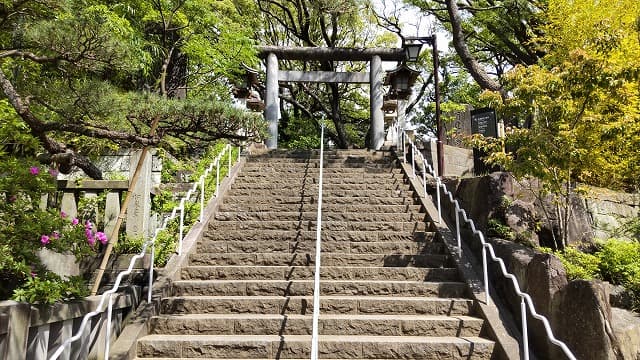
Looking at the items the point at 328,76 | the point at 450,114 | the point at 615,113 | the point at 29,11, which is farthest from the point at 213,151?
the point at 450,114

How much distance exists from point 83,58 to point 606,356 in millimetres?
5320

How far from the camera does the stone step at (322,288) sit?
492 cm

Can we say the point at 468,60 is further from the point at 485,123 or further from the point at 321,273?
the point at 321,273

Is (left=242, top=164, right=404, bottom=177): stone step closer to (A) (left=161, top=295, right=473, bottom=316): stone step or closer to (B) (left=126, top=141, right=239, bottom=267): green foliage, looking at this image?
(B) (left=126, top=141, right=239, bottom=267): green foliage

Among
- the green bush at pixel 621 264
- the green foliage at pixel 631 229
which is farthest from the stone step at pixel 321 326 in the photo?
the green foliage at pixel 631 229

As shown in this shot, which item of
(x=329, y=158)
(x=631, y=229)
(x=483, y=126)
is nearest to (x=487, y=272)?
(x=631, y=229)

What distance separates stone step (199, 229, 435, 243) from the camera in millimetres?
6234

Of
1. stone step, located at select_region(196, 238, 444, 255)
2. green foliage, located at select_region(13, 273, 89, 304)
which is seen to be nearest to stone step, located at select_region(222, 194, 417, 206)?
stone step, located at select_region(196, 238, 444, 255)

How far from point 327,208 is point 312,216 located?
0.44 m

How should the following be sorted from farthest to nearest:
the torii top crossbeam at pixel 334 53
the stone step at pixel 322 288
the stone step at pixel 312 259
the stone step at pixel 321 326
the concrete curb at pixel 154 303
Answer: the torii top crossbeam at pixel 334 53
the stone step at pixel 312 259
the stone step at pixel 322 288
the stone step at pixel 321 326
the concrete curb at pixel 154 303

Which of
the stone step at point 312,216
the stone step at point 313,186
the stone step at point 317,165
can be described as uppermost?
the stone step at point 317,165

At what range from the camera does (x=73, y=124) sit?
4.26m

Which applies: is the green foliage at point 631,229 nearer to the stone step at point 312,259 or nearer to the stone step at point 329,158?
the stone step at point 312,259

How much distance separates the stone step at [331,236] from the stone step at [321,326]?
1962 millimetres
